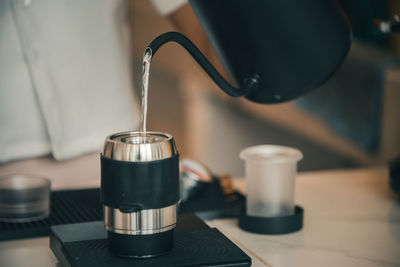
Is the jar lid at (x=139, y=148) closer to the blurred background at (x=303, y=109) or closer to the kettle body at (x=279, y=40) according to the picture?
the kettle body at (x=279, y=40)

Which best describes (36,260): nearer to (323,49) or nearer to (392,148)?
(323,49)

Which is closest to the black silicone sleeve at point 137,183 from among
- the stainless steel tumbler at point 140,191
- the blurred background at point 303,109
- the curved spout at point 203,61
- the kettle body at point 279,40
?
the stainless steel tumbler at point 140,191

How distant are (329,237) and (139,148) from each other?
0.41m

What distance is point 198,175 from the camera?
115 centimetres

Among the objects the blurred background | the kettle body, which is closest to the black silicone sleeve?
the kettle body

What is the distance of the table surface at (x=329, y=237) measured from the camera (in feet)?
2.85

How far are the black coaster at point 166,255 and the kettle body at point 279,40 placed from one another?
245 millimetres

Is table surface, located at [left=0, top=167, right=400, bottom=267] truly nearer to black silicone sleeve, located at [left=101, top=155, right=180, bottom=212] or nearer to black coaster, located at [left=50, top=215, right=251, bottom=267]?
black coaster, located at [left=50, top=215, right=251, bottom=267]

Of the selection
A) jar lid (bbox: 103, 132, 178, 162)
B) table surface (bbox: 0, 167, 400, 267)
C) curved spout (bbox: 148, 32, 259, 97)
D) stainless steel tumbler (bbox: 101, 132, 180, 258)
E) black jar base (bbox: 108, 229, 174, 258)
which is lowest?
table surface (bbox: 0, 167, 400, 267)

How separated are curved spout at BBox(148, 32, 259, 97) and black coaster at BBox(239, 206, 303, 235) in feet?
0.70

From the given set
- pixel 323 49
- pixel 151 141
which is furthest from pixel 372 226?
pixel 151 141

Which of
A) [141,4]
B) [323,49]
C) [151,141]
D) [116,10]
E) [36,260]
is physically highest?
[141,4]

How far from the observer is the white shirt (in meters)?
1.22

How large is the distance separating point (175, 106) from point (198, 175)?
8.58ft
